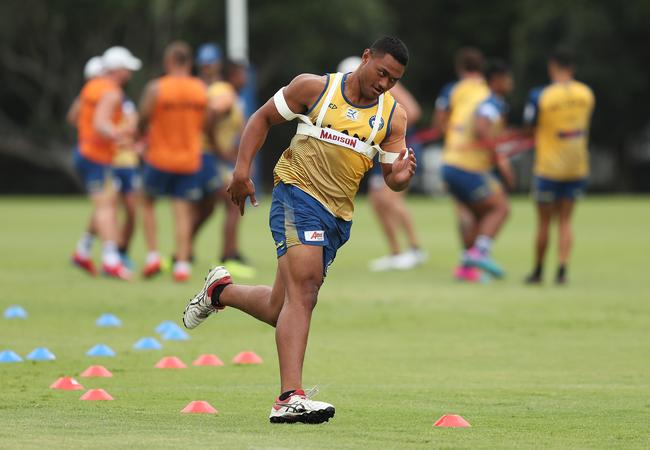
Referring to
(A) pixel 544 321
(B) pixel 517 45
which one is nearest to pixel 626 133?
(B) pixel 517 45

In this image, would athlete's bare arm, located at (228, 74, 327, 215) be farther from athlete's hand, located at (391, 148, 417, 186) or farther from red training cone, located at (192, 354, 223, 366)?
red training cone, located at (192, 354, 223, 366)

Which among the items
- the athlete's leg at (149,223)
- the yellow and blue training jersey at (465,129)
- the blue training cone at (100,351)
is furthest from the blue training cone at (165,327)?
the yellow and blue training jersey at (465,129)

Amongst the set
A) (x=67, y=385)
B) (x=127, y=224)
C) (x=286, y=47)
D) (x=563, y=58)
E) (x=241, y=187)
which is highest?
(x=286, y=47)

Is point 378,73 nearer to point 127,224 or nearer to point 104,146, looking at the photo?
point 104,146

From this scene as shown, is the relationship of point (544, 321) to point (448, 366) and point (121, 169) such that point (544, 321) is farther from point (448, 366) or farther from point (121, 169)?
point (121, 169)

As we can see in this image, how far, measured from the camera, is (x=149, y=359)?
30.7 ft

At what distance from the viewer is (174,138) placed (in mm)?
15336

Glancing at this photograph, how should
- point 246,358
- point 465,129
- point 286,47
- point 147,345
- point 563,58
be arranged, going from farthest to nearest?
1. point 286,47
2. point 465,129
3. point 563,58
4. point 147,345
5. point 246,358

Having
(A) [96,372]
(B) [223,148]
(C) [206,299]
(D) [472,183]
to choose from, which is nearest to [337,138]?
(C) [206,299]

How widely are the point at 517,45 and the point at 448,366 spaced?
1608 inches

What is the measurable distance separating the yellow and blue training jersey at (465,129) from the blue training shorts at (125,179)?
3838 mm

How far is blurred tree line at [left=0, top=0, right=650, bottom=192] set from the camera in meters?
48.2

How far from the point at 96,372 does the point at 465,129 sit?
832 cm

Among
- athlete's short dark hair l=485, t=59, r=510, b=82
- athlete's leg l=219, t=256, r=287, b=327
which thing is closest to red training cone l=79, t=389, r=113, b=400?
athlete's leg l=219, t=256, r=287, b=327
